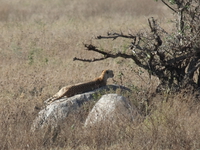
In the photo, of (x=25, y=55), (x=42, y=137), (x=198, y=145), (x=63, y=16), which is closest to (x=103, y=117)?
(x=42, y=137)

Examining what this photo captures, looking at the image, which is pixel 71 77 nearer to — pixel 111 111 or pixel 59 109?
pixel 59 109

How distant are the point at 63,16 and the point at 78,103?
1503 centimetres

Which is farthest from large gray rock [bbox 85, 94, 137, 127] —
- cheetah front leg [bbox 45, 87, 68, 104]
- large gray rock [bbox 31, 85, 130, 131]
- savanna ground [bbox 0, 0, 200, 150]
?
cheetah front leg [bbox 45, 87, 68, 104]

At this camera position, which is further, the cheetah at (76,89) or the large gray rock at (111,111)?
the cheetah at (76,89)

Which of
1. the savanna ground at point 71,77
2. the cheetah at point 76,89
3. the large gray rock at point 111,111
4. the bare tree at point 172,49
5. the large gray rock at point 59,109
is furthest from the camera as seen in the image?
the cheetah at point 76,89

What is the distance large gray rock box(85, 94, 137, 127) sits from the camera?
717 cm

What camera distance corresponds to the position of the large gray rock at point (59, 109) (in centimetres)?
753

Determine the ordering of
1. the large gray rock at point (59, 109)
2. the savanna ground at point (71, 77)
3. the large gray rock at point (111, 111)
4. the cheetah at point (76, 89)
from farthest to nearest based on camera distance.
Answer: the cheetah at point (76, 89) → the large gray rock at point (59, 109) → the large gray rock at point (111, 111) → the savanna ground at point (71, 77)

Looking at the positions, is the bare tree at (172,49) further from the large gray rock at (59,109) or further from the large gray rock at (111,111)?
the large gray rock at (111,111)

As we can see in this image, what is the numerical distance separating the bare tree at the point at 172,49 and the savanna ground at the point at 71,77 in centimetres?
31

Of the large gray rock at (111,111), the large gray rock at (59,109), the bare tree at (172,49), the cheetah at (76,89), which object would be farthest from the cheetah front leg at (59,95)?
the large gray rock at (111,111)

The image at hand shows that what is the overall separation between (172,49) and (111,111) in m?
2.02

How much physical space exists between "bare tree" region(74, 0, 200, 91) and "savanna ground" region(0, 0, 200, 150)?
0.31 metres

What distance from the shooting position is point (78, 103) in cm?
839
